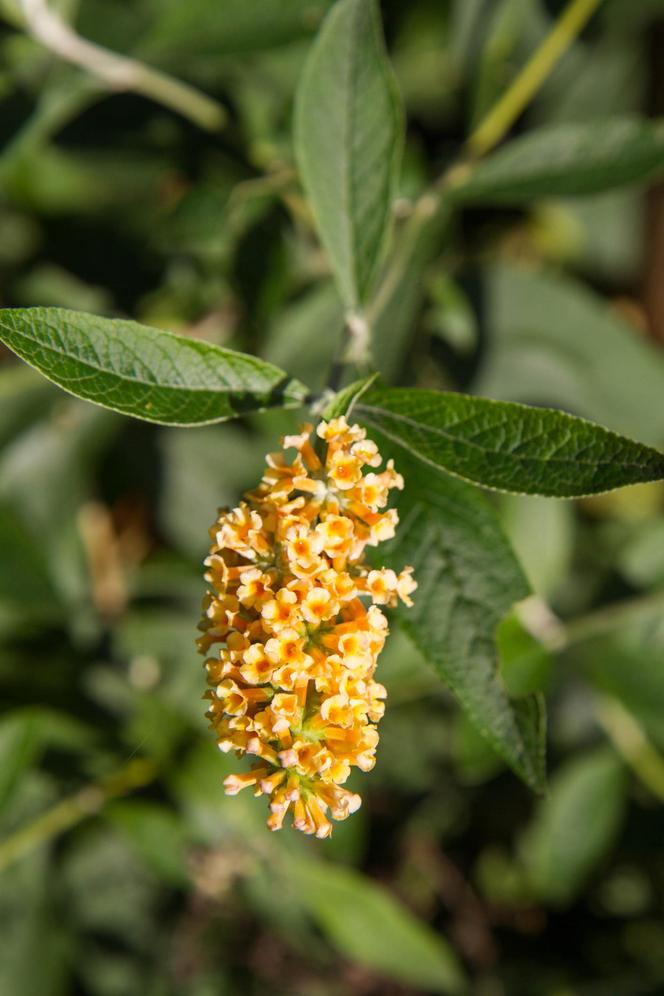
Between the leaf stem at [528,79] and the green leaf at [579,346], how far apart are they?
0.36 meters

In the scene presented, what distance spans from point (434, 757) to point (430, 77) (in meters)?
1.59

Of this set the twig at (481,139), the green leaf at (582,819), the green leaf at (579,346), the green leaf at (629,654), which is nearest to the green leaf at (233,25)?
the twig at (481,139)

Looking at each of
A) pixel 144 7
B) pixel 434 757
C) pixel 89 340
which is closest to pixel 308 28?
pixel 144 7

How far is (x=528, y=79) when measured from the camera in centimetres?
164

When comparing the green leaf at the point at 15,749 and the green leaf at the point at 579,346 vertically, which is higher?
the green leaf at the point at 579,346

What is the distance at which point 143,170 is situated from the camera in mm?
2020

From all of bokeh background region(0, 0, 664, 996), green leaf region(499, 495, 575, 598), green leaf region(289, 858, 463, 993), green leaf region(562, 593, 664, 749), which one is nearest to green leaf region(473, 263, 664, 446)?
bokeh background region(0, 0, 664, 996)

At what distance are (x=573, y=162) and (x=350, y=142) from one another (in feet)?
1.44

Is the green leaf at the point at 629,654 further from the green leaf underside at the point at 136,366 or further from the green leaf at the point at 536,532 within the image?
the green leaf underside at the point at 136,366

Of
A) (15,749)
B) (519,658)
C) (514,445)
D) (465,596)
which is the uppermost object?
(514,445)

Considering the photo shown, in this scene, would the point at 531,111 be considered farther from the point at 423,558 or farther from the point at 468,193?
the point at 423,558

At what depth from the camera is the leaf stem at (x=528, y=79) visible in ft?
5.29

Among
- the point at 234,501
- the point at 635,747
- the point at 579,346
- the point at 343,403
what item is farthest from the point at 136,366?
the point at 635,747

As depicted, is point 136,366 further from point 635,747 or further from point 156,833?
point 635,747
